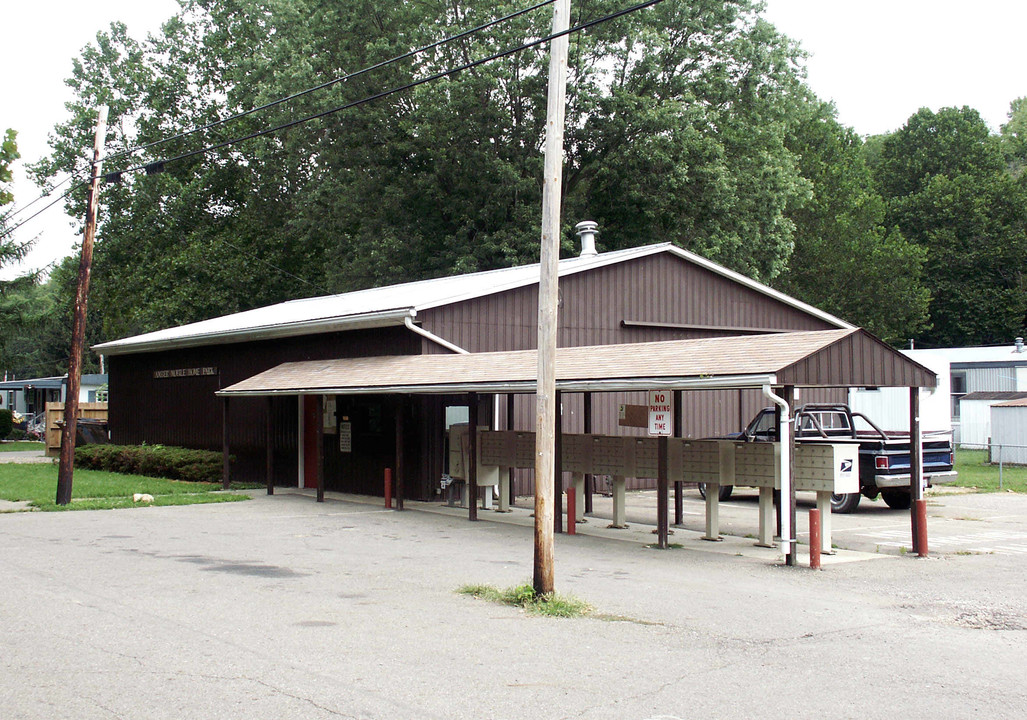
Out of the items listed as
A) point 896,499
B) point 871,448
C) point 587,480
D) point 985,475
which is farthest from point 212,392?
point 985,475

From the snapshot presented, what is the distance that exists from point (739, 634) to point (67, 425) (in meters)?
14.0

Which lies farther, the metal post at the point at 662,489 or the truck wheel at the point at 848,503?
the truck wheel at the point at 848,503

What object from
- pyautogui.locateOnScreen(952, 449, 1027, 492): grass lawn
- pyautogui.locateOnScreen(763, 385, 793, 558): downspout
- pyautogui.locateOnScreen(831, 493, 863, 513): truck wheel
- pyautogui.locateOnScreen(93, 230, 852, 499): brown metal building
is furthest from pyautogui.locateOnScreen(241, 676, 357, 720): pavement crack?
pyautogui.locateOnScreen(952, 449, 1027, 492): grass lawn

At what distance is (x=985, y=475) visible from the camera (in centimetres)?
2588

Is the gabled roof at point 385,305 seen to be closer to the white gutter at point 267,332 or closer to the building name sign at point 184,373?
the white gutter at point 267,332

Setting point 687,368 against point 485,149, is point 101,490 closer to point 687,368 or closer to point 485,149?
point 687,368

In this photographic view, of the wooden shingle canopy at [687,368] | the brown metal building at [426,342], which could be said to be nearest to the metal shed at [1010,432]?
the brown metal building at [426,342]

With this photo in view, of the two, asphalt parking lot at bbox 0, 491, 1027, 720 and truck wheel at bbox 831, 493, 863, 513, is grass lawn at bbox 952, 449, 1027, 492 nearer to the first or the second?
truck wheel at bbox 831, 493, 863, 513

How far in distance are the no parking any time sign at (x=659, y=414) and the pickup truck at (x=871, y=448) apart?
199 inches

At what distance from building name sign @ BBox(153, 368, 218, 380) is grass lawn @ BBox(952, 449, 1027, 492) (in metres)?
18.2

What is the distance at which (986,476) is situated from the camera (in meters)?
25.6

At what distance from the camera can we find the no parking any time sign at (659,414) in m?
13.7

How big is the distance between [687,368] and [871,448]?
6.43m

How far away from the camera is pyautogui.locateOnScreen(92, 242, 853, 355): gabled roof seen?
66.2ft
